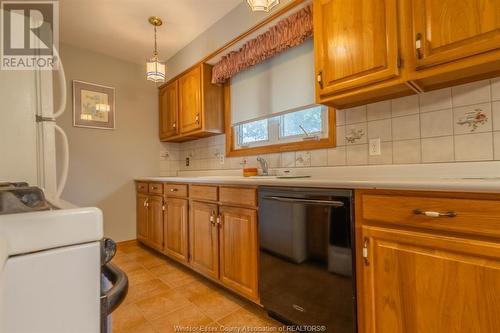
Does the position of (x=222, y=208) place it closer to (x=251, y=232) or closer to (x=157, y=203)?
(x=251, y=232)

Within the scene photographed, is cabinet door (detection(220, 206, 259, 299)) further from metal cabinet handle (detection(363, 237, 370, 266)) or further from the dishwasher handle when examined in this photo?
metal cabinet handle (detection(363, 237, 370, 266))

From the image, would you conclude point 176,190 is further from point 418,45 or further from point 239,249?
point 418,45

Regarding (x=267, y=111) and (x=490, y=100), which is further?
(x=267, y=111)

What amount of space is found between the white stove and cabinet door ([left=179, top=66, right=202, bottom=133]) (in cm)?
238

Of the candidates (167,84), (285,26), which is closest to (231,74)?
(285,26)

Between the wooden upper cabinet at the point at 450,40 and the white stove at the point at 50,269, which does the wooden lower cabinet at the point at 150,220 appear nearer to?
the white stove at the point at 50,269

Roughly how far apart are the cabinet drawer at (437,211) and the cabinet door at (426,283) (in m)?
0.04

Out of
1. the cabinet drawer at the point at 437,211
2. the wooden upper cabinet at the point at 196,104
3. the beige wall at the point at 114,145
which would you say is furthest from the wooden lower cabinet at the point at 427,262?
the beige wall at the point at 114,145

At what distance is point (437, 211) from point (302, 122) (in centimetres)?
135

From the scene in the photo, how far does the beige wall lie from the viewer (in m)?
2.90

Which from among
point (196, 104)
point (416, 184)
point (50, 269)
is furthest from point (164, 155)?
point (50, 269)

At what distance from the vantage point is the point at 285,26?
6.28 ft

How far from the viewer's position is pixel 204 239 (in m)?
2.01

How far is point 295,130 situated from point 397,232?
1321 millimetres
